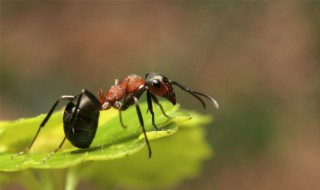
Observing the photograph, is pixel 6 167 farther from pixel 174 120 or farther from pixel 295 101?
pixel 295 101

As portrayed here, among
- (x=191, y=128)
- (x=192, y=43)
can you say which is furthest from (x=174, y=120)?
(x=192, y=43)

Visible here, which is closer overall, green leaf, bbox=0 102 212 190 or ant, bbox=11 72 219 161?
green leaf, bbox=0 102 212 190

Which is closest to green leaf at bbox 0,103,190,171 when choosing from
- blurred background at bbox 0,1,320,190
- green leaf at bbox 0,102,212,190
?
green leaf at bbox 0,102,212,190

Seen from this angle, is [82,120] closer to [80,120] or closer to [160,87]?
[80,120]

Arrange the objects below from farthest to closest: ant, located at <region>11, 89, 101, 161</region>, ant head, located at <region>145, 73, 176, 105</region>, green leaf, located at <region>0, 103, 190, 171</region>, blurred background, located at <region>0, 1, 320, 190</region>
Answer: blurred background, located at <region>0, 1, 320, 190</region> → ant head, located at <region>145, 73, 176, 105</region> → ant, located at <region>11, 89, 101, 161</region> → green leaf, located at <region>0, 103, 190, 171</region>

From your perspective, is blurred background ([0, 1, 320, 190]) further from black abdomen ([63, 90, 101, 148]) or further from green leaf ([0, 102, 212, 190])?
black abdomen ([63, 90, 101, 148])

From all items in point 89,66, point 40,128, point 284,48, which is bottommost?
point 89,66

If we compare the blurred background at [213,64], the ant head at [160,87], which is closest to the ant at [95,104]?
the ant head at [160,87]
